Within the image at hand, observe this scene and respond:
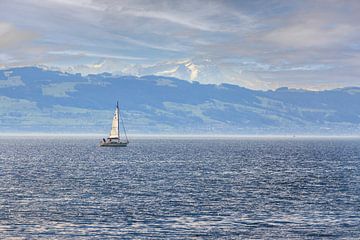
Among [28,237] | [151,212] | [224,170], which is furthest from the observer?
[224,170]

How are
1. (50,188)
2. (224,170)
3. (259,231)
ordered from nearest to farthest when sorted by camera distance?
(259,231)
(50,188)
(224,170)

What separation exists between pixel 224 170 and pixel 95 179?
3851 centimetres

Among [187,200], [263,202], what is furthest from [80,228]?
[263,202]

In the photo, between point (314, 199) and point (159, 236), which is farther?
point (314, 199)

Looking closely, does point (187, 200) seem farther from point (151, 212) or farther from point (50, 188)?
point (50, 188)

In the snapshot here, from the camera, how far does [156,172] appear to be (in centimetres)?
13412

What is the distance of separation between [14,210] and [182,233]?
2476 centimetres

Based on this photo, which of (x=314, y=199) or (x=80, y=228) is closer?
(x=80, y=228)

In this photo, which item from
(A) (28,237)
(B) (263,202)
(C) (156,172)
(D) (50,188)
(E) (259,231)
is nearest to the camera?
(A) (28,237)

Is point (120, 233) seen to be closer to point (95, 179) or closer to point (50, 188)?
point (50, 188)

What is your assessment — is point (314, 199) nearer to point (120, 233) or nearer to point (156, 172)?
point (120, 233)

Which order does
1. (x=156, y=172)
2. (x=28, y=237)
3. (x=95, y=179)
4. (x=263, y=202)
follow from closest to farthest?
(x=28, y=237), (x=263, y=202), (x=95, y=179), (x=156, y=172)

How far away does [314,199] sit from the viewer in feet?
284

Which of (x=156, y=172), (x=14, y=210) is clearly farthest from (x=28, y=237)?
(x=156, y=172)
